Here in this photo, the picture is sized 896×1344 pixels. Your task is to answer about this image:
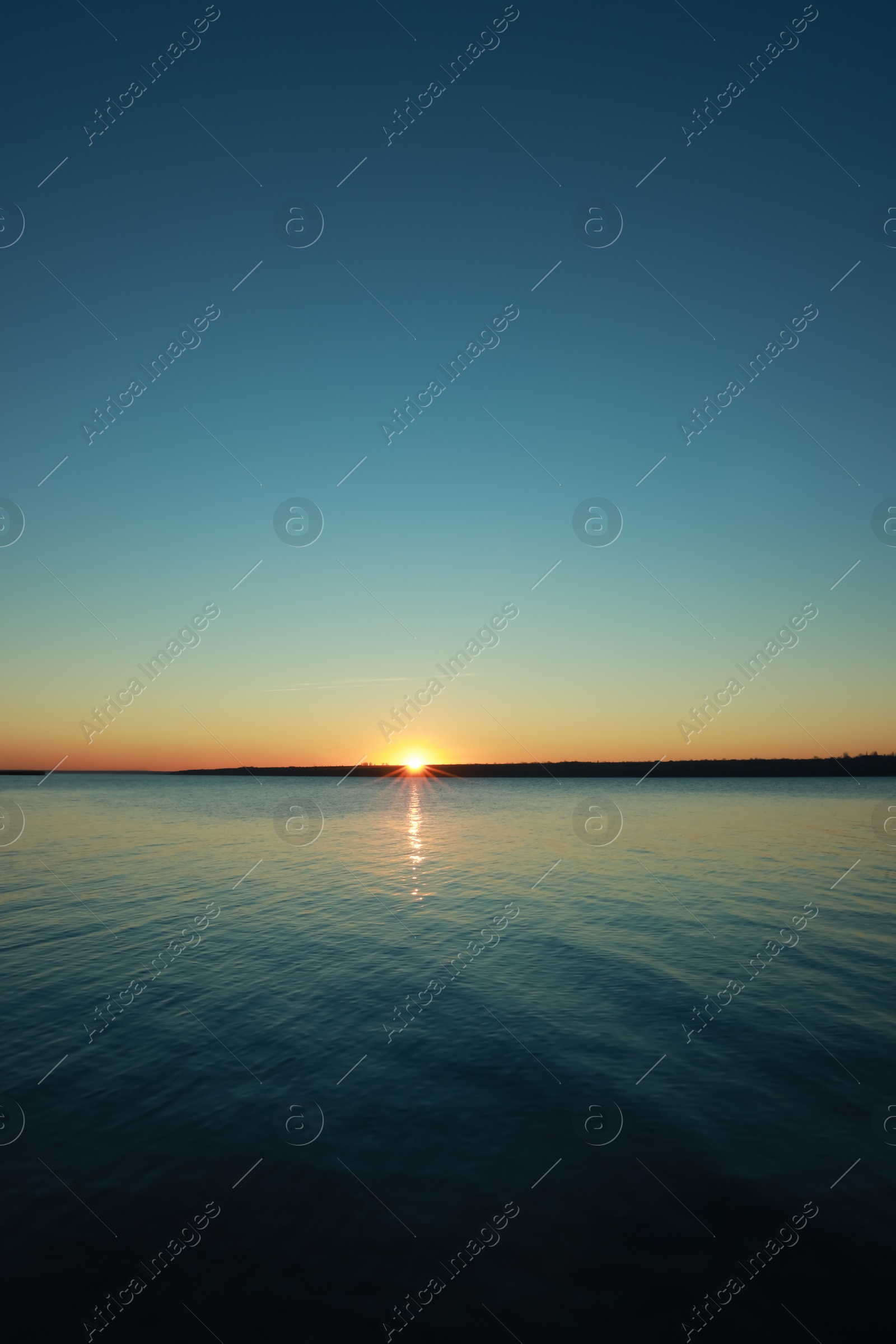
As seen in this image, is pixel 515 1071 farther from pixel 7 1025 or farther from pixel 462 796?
pixel 462 796

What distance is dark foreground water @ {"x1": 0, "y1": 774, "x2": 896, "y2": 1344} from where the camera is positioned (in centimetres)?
963

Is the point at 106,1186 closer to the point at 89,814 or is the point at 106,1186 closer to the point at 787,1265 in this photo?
the point at 787,1265

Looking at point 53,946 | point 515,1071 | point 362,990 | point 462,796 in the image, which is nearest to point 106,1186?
point 515,1071

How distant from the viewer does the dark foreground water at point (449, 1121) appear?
31.6 ft

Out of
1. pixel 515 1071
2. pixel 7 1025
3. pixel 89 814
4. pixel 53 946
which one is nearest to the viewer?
pixel 515 1071

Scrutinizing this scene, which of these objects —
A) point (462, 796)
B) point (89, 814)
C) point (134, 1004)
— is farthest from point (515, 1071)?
point (462, 796)

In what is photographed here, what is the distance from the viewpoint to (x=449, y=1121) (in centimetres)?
1426

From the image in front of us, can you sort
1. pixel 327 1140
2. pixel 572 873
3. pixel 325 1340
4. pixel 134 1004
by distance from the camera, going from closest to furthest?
pixel 325 1340, pixel 327 1140, pixel 134 1004, pixel 572 873

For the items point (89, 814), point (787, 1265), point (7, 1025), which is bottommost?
point (787, 1265)

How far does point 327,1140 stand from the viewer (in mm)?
13594

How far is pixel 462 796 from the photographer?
182 meters

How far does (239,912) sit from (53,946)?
362 inches

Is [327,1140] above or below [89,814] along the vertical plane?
below

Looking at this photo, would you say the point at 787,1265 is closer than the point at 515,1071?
Yes
